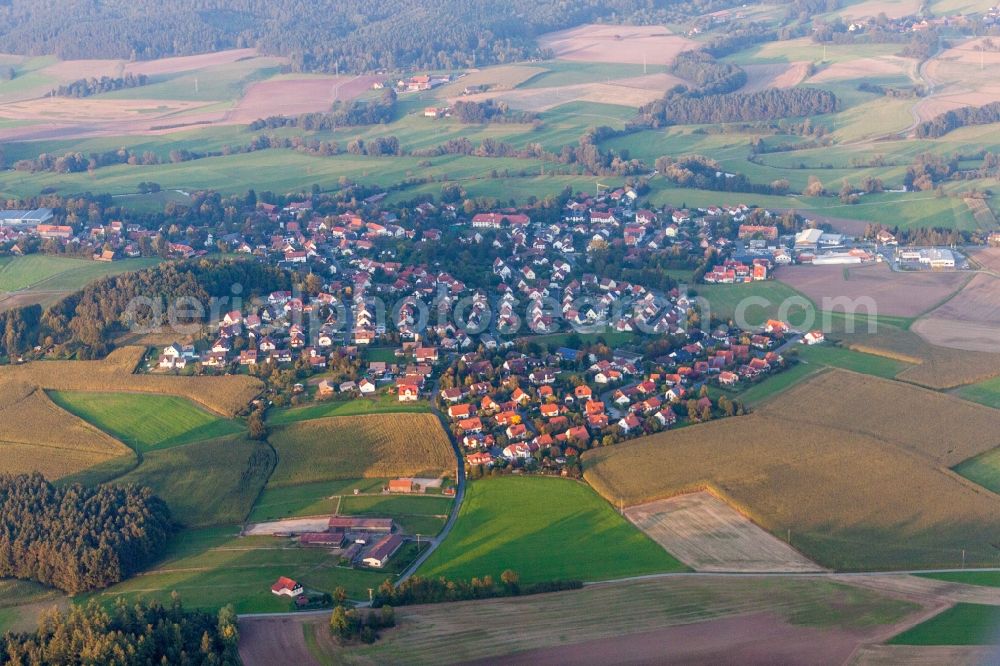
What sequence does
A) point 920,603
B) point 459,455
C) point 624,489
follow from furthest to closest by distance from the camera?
point 459,455
point 624,489
point 920,603

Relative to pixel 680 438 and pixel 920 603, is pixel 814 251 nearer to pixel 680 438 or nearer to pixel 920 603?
pixel 680 438

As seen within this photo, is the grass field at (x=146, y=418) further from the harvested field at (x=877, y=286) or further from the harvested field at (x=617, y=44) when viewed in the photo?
the harvested field at (x=617, y=44)

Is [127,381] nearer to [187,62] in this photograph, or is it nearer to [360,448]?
[360,448]

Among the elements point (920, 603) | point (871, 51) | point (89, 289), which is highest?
point (871, 51)

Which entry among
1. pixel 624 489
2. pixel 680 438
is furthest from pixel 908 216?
pixel 624 489

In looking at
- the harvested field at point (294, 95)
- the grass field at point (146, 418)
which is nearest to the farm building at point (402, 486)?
the grass field at point (146, 418)

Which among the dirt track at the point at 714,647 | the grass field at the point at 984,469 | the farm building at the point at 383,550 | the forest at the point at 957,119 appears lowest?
the dirt track at the point at 714,647

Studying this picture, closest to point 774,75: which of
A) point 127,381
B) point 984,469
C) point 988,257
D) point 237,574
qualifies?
point 988,257
